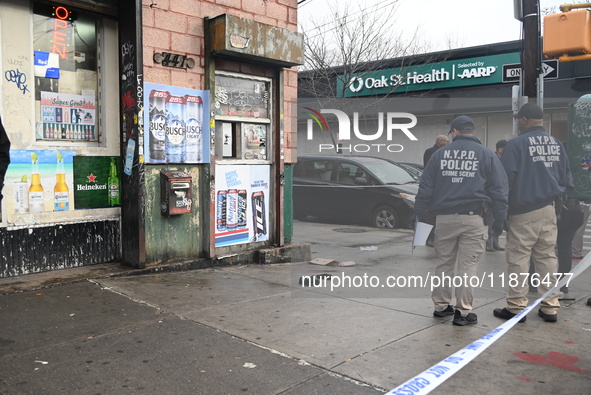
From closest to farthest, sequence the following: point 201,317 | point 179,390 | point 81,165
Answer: point 179,390
point 201,317
point 81,165

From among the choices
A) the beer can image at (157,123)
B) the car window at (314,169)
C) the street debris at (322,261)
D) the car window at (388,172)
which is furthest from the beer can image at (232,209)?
the car window at (314,169)

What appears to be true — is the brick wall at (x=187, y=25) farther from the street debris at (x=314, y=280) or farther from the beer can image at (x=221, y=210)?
the street debris at (x=314, y=280)

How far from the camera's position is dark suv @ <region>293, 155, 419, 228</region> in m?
11.7

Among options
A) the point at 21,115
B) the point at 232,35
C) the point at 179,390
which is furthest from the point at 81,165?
the point at 179,390

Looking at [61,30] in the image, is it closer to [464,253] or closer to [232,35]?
[232,35]

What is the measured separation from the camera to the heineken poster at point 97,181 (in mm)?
6141

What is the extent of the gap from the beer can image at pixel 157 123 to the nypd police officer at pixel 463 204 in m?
3.07

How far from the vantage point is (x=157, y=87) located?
6.36 metres

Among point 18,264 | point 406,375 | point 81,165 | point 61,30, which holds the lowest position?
point 406,375

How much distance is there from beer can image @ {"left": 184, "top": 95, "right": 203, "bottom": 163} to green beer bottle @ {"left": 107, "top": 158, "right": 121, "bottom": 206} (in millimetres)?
826

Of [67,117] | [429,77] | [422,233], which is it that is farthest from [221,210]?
[429,77]

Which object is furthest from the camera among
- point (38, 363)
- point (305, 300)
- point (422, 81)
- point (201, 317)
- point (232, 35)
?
point (422, 81)

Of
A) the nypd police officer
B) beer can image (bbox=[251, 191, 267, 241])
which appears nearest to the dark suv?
beer can image (bbox=[251, 191, 267, 241])

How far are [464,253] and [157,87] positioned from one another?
3.77 metres
